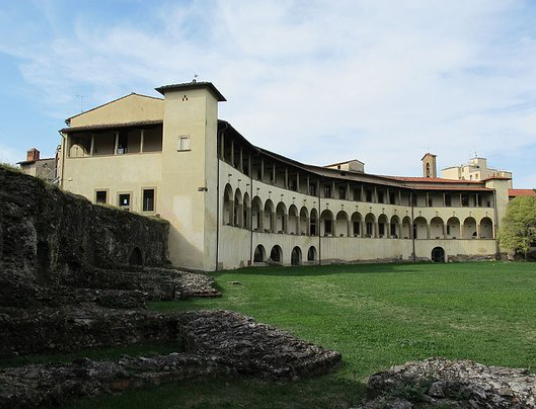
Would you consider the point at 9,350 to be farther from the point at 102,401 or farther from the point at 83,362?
the point at 102,401

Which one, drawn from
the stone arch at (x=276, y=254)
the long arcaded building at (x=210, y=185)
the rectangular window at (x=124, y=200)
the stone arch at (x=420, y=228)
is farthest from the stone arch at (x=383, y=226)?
the rectangular window at (x=124, y=200)

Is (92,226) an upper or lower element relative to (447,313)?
upper

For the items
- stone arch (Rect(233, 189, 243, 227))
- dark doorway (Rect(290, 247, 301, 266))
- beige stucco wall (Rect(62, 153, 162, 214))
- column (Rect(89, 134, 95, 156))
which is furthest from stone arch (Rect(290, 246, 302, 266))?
column (Rect(89, 134, 95, 156))

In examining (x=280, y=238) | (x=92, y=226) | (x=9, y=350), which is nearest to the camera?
(x=9, y=350)

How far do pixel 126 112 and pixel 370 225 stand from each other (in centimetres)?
3694

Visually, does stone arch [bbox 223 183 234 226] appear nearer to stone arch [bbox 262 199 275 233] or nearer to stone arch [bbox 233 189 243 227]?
stone arch [bbox 233 189 243 227]

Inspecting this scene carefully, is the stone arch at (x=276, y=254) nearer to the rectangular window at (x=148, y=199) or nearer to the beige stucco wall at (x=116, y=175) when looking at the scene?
the rectangular window at (x=148, y=199)

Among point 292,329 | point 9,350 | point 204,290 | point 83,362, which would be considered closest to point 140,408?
point 83,362

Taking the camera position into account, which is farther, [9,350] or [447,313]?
[447,313]

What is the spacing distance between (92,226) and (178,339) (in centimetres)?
1191

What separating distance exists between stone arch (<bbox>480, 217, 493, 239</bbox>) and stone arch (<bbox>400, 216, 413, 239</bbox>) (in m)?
9.38

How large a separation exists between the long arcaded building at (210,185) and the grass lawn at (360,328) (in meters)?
10.3

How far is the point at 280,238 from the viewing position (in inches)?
1847

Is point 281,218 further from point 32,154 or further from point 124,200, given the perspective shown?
point 32,154
